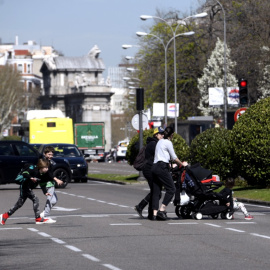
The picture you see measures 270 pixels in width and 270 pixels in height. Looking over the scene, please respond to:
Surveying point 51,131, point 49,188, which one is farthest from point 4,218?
point 51,131

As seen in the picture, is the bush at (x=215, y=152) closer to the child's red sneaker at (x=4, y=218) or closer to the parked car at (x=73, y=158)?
the parked car at (x=73, y=158)

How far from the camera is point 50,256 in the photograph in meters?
13.8

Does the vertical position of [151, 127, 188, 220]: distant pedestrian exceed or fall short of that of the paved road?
it exceeds it

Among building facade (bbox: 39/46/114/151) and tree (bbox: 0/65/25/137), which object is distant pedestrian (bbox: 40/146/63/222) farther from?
building facade (bbox: 39/46/114/151)

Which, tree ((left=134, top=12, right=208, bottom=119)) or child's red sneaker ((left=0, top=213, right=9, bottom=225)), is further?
tree ((left=134, top=12, right=208, bottom=119))

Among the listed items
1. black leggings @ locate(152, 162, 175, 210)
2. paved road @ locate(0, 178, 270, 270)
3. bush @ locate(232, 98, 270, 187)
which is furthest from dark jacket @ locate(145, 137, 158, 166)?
bush @ locate(232, 98, 270, 187)

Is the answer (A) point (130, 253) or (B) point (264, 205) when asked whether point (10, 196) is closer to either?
(B) point (264, 205)

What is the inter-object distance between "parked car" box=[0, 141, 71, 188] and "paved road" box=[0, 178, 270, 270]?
13.2 meters

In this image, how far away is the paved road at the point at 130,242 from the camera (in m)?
12.9

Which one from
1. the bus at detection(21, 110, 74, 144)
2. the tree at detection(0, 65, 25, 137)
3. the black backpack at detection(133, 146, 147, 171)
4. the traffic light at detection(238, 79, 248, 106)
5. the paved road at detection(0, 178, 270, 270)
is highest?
the tree at detection(0, 65, 25, 137)

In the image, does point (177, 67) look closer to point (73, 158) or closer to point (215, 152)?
point (73, 158)

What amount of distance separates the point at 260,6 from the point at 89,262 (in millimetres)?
60065

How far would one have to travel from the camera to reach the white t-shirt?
1962cm

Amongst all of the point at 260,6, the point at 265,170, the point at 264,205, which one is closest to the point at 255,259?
the point at 264,205
